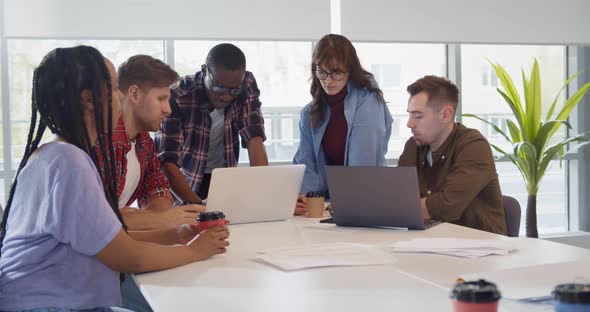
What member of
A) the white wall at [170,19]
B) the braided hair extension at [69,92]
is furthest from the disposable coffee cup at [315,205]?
the white wall at [170,19]

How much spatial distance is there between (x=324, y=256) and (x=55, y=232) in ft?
2.37

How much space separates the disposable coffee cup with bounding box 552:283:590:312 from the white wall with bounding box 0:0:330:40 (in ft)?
12.9

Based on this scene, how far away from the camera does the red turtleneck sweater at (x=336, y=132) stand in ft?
10.7

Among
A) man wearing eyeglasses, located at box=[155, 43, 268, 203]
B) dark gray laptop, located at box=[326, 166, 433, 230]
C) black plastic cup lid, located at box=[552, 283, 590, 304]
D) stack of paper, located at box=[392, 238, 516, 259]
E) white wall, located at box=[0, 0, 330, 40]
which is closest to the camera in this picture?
black plastic cup lid, located at box=[552, 283, 590, 304]

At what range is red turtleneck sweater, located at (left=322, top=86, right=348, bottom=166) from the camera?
129 inches

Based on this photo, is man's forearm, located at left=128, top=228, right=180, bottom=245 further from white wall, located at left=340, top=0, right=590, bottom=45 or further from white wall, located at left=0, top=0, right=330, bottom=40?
white wall, located at left=340, top=0, right=590, bottom=45

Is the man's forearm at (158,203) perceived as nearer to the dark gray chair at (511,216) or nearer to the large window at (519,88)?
the dark gray chair at (511,216)

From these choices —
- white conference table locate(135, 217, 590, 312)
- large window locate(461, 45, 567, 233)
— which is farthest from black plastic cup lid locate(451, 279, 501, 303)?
large window locate(461, 45, 567, 233)

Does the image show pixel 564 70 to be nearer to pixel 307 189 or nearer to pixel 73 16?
pixel 307 189

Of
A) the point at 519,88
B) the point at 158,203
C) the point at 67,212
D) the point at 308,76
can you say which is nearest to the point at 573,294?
the point at 67,212

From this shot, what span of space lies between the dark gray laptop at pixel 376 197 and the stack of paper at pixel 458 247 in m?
0.28

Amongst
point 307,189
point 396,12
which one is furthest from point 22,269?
point 396,12

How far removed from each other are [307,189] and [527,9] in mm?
2781

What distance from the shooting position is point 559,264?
172cm
